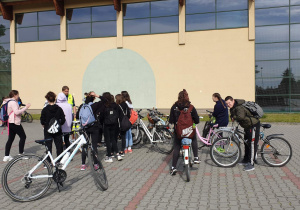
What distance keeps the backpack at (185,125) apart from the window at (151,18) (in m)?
14.3

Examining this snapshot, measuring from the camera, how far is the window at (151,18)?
18.9 meters

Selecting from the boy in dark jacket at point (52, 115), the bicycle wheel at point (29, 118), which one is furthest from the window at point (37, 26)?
the boy in dark jacket at point (52, 115)

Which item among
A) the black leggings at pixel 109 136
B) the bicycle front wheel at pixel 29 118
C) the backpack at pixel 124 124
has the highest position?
the backpack at pixel 124 124

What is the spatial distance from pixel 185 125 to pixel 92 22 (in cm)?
1680

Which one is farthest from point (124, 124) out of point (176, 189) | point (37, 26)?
point (37, 26)

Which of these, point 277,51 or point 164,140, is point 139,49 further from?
point 164,140

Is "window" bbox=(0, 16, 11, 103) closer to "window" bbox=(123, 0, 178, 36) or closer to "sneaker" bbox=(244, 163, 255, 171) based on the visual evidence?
"window" bbox=(123, 0, 178, 36)

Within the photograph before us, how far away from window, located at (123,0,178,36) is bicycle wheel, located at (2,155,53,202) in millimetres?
15905

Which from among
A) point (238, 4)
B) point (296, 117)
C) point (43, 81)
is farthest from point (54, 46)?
point (296, 117)

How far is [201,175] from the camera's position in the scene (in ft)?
18.8

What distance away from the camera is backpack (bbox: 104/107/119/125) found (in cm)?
683

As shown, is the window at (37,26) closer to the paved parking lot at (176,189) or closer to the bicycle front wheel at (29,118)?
the bicycle front wheel at (29,118)

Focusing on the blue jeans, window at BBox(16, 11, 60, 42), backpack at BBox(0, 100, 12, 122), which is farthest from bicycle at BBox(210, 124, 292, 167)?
window at BBox(16, 11, 60, 42)

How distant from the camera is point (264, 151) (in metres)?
6.34
